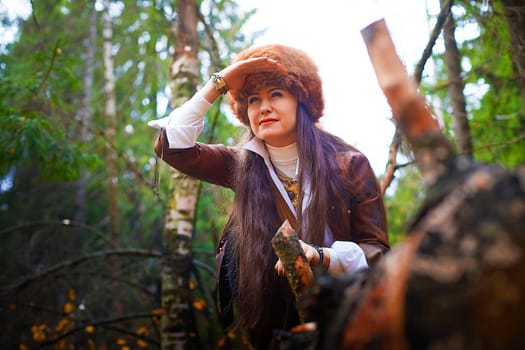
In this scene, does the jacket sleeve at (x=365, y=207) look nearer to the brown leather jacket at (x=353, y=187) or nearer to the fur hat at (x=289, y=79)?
the brown leather jacket at (x=353, y=187)

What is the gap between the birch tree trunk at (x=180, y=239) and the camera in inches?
168

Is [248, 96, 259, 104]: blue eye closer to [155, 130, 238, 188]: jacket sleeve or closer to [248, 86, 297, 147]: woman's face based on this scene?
[248, 86, 297, 147]: woman's face

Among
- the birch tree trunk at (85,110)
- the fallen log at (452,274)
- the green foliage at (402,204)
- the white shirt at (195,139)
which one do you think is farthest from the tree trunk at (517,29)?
the birch tree trunk at (85,110)

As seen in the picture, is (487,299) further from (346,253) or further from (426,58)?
(426,58)

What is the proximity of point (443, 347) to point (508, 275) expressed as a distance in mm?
188

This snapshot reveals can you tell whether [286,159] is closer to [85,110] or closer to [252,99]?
[252,99]

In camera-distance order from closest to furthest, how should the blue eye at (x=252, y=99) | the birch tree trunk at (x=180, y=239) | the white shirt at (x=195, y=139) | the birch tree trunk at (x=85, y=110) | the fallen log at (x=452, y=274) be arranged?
the fallen log at (x=452, y=274), the white shirt at (x=195, y=139), the blue eye at (x=252, y=99), the birch tree trunk at (x=180, y=239), the birch tree trunk at (x=85, y=110)

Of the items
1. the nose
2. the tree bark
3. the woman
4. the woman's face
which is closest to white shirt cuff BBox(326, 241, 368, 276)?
the woman

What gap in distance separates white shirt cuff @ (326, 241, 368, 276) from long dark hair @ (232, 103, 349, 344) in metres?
0.25

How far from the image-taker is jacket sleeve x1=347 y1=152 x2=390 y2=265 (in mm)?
2598

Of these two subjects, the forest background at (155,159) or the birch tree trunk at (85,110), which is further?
the birch tree trunk at (85,110)

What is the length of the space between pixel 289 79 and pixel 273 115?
0.25m

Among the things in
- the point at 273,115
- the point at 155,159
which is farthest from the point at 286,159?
the point at 155,159

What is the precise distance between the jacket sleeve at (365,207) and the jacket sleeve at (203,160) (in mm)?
856
